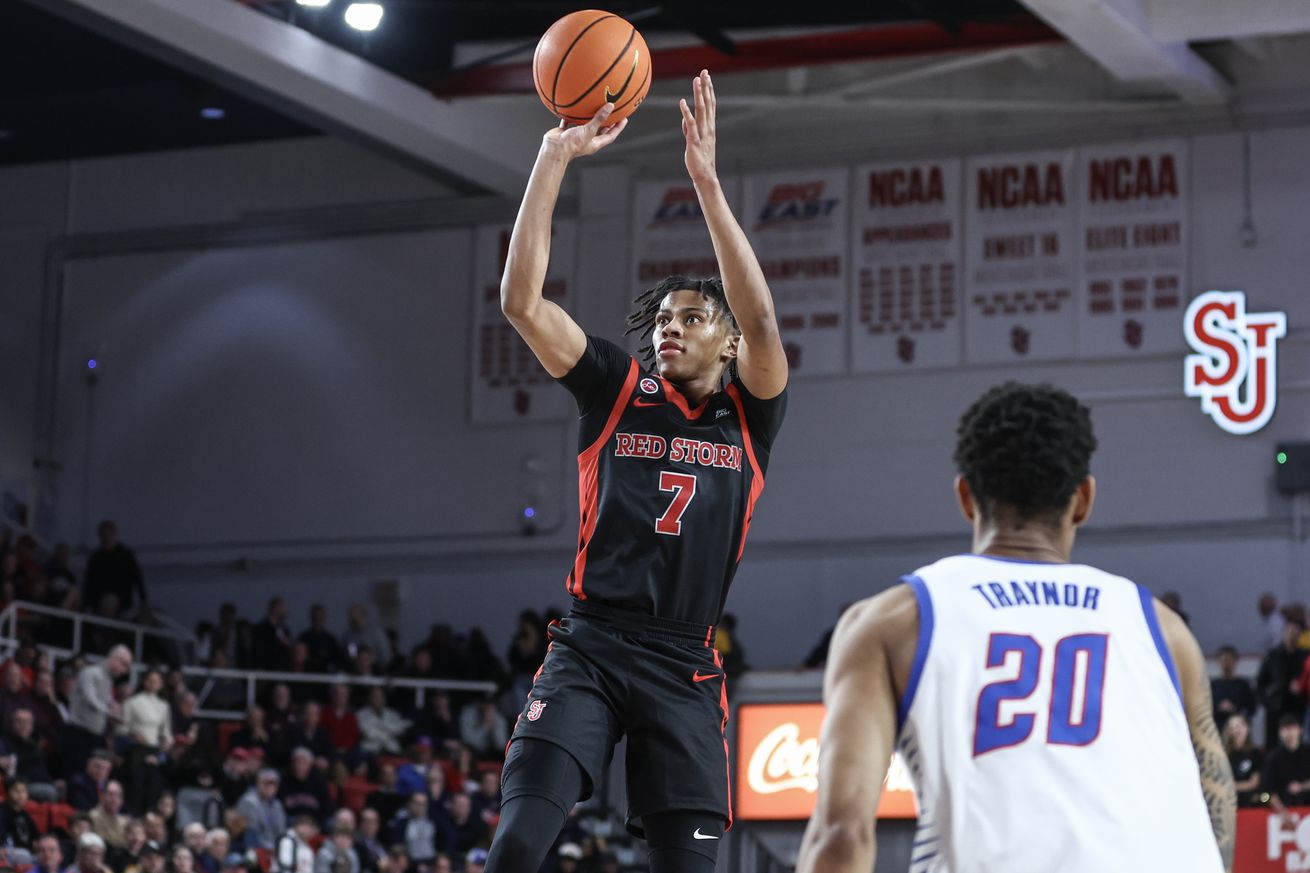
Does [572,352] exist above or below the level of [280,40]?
below

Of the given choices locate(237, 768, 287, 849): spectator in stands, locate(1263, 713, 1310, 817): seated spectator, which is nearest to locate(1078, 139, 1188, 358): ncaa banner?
locate(1263, 713, 1310, 817): seated spectator

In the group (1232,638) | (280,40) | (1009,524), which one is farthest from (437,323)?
(1009,524)

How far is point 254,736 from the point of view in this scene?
Result: 1984 cm

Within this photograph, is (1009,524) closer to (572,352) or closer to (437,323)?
(572,352)

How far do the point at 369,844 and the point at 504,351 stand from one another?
1007 centimetres

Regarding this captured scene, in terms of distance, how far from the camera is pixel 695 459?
615cm

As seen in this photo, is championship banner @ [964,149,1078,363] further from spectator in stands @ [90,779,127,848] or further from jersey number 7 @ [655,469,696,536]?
jersey number 7 @ [655,469,696,536]

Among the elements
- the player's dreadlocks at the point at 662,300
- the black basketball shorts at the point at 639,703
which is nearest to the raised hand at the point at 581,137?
the player's dreadlocks at the point at 662,300

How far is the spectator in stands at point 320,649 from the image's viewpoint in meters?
23.8

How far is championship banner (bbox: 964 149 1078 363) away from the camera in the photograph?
957 inches

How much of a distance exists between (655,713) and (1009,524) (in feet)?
7.36

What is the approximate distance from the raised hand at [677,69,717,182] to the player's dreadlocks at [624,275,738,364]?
1.45 feet

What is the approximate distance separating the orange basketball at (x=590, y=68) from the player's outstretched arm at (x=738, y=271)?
56 cm

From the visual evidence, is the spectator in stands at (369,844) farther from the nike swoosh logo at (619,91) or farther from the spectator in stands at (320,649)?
the nike swoosh logo at (619,91)
